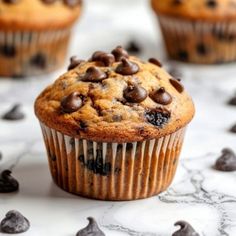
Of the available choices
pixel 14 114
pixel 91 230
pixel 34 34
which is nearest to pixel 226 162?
pixel 91 230

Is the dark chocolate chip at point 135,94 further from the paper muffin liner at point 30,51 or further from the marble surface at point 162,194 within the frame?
the paper muffin liner at point 30,51

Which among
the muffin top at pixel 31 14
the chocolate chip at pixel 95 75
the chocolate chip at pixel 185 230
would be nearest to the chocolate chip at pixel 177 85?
the chocolate chip at pixel 95 75

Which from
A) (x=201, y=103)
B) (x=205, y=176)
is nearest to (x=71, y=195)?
(x=205, y=176)

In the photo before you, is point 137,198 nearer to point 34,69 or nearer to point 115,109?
point 115,109

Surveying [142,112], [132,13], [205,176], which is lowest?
[132,13]

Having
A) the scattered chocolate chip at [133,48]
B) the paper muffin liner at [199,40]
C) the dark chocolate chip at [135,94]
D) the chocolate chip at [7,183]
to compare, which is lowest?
the scattered chocolate chip at [133,48]

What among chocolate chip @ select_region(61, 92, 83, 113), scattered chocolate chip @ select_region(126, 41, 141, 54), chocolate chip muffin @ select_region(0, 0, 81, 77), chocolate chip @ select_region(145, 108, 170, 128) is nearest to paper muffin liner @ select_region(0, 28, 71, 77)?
chocolate chip muffin @ select_region(0, 0, 81, 77)

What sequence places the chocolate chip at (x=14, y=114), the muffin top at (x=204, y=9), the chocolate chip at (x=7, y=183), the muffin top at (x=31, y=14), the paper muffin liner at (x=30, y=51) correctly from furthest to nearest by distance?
1. the muffin top at (x=204, y=9)
2. the paper muffin liner at (x=30, y=51)
3. the muffin top at (x=31, y=14)
4. the chocolate chip at (x=14, y=114)
5. the chocolate chip at (x=7, y=183)

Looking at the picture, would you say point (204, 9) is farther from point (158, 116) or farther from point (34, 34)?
point (158, 116)
